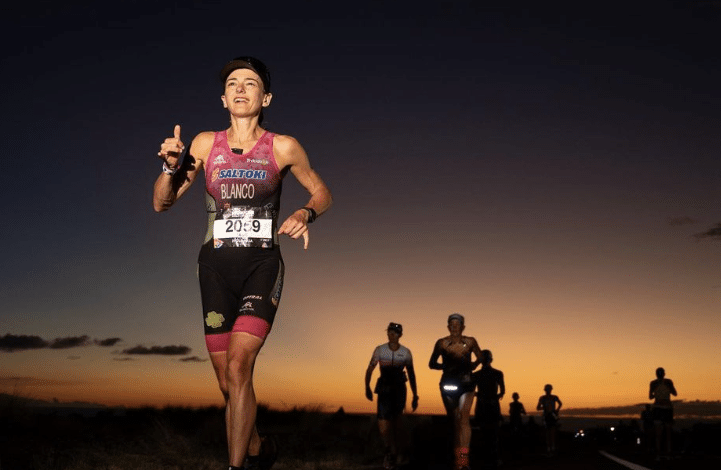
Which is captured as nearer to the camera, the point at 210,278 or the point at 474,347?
the point at 210,278

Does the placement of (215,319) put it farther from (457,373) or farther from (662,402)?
(662,402)

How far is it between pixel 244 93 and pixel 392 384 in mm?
Result: 8969

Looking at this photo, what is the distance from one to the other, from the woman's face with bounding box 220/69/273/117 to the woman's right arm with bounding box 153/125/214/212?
0.34m

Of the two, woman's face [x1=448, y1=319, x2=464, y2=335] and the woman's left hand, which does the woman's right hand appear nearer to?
the woman's left hand

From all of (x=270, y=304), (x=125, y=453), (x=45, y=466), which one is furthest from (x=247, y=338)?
(x=125, y=453)

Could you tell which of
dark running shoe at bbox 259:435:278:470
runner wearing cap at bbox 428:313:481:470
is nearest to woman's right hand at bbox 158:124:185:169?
dark running shoe at bbox 259:435:278:470

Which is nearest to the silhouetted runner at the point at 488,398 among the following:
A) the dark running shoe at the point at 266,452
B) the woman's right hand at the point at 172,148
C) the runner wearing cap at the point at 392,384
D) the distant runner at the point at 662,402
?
the runner wearing cap at the point at 392,384

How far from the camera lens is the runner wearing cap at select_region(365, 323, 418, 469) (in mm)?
14906

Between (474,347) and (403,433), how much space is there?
2465mm

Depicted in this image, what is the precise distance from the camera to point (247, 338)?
670 centimetres

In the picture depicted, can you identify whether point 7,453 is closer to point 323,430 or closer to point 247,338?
point 247,338

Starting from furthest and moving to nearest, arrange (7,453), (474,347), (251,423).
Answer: (474,347) < (7,453) < (251,423)

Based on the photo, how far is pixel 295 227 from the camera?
6438 mm

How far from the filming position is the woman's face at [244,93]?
721 cm
